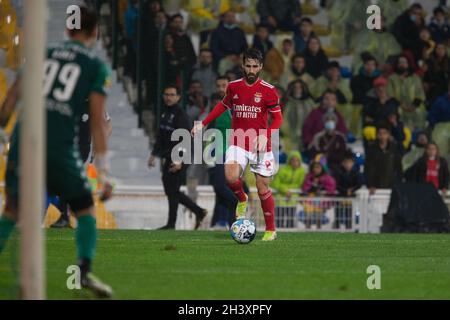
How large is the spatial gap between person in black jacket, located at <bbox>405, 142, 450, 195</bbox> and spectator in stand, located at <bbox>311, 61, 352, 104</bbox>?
2.38m

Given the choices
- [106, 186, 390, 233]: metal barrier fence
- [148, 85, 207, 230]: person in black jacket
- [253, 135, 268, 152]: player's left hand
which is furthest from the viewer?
[106, 186, 390, 233]: metal barrier fence

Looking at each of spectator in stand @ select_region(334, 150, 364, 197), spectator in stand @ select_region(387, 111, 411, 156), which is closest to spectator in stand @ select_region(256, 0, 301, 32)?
spectator in stand @ select_region(387, 111, 411, 156)

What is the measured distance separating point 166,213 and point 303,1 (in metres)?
6.68

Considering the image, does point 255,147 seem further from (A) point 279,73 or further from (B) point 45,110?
(A) point 279,73

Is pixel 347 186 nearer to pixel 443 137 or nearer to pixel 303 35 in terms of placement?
pixel 443 137

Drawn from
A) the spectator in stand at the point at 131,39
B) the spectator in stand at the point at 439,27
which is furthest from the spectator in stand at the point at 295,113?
the spectator in stand at the point at 439,27

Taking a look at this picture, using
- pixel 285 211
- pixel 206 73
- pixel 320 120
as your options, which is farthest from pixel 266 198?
pixel 206 73

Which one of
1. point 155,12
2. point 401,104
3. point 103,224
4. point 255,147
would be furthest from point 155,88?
point 255,147

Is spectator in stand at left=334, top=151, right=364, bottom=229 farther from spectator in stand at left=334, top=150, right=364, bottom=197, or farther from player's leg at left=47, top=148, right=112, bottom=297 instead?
player's leg at left=47, top=148, right=112, bottom=297

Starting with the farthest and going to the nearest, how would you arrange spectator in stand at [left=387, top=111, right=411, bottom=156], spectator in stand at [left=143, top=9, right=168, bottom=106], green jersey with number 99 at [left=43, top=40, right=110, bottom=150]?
spectator in stand at [left=143, top=9, right=168, bottom=106] → spectator in stand at [left=387, top=111, right=411, bottom=156] → green jersey with number 99 at [left=43, top=40, right=110, bottom=150]

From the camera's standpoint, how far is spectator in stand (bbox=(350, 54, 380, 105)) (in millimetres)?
23547

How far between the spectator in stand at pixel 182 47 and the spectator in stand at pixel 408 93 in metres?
3.90

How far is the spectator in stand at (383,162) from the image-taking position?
22156 millimetres
